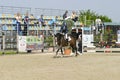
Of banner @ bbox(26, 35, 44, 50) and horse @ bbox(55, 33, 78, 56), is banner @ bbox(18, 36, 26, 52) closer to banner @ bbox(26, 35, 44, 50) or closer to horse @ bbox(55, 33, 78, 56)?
banner @ bbox(26, 35, 44, 50)

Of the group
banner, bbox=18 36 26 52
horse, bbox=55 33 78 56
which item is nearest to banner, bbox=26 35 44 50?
banner, bbox=18 36 26 52

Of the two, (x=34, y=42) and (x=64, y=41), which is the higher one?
(x=64, y=41)

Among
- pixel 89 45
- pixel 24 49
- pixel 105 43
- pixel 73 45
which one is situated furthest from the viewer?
pixel 105 43

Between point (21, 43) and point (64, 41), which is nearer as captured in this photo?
point (64, 41)

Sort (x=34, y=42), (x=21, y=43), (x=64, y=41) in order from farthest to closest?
(x=34, y=42)
(x=21, y=43)
(x=64, y=41)

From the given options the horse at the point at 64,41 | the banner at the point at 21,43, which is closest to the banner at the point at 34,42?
the banner at the point at 21,43

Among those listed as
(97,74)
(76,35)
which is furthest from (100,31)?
(97,74)

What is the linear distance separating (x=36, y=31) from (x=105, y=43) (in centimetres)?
1038

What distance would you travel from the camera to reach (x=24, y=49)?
29141 millimetres

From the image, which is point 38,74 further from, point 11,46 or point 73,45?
point 11,46

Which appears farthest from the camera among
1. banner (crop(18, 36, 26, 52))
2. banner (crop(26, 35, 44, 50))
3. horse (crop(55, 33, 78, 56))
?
banner (crop(26, 35, 44, 50))

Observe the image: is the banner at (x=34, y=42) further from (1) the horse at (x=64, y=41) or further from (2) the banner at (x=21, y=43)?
(1) the horse at (x=64, y=41)

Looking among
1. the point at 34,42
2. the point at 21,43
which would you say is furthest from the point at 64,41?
the point at 34,42

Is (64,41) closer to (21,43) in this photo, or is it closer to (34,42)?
(21,43)
